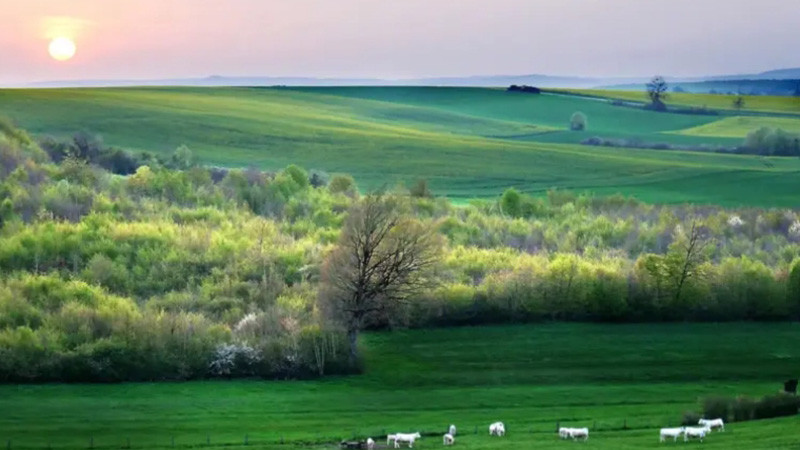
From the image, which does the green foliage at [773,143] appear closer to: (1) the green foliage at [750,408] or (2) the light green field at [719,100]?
(2) the light green field at [719,100]

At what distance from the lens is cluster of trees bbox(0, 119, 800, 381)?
6406 centimetres

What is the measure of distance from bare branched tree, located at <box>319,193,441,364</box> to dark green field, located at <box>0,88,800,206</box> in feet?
177

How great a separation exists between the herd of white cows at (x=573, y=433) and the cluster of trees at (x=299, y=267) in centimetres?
1624

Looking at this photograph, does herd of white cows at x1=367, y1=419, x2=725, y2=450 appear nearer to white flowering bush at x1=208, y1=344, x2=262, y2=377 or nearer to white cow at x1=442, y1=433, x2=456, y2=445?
white cow at x1=442, y1=433, x2=456, y2=445

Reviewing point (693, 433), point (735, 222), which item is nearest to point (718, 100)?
point (735, 222)

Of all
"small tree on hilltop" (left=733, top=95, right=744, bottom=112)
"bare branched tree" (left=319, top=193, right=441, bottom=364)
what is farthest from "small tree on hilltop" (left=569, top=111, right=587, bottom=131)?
"bare branched tree" (left=319, top=193, right=441, bottom=364)

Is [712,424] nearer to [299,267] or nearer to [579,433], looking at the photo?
[579,433]

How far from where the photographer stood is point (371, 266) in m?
66.4

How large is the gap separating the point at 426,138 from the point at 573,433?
348 ft

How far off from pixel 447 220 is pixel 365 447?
172ft

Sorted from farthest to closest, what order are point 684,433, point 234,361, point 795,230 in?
point 795,230, point 234,361, point 684,433

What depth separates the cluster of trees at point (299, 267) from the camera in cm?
6406

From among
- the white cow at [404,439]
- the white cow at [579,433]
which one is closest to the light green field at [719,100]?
the white cow at [579,433]

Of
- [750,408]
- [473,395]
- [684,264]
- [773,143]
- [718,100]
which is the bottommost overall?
[473,395]
